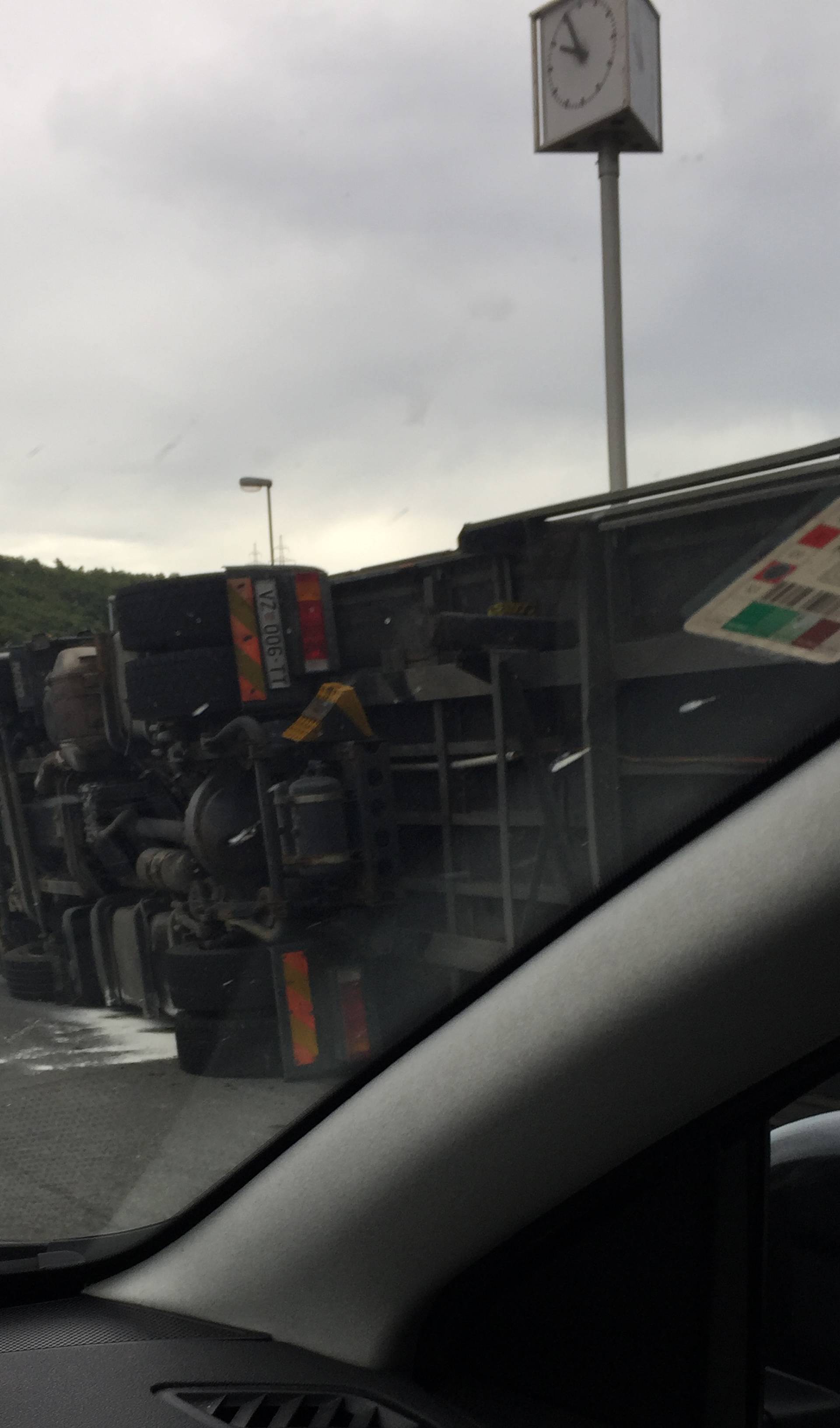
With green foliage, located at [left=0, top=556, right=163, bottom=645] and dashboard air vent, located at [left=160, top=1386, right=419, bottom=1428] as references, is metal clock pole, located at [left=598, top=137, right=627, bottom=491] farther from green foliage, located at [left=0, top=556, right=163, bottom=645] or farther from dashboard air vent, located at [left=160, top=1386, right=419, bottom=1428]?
dashboard air vent, located at [left=160, top=1386, right=419, bottom=1428]

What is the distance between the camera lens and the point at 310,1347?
1583 millimetres

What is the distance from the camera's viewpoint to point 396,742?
76.8 inches

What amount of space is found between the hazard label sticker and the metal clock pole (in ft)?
0.73

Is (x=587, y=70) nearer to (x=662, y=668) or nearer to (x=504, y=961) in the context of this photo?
(x=662, y=668)

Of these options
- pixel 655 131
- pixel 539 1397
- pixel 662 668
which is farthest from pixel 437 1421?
pixel 655 131

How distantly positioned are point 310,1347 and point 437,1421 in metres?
0.21

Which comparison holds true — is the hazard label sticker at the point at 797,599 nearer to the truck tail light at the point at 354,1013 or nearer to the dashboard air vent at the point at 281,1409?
the truck tail light at the point at 354,1013

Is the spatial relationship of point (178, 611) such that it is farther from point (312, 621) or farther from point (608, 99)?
point (608, 99)

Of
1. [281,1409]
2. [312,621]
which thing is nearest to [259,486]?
[312,621]

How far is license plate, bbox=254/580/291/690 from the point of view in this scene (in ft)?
5.79

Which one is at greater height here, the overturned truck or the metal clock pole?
the metal clock pole

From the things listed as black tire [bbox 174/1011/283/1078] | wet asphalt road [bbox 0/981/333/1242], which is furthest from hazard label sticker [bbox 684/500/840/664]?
black tire [bbox 174/1011/283/1078]

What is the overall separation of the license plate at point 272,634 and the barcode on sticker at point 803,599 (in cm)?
73

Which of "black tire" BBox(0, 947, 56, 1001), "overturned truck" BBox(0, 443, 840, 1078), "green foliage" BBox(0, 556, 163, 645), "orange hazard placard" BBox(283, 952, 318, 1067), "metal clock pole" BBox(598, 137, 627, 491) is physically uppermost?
"metal clock pole" BBox(598, 137, 627, 491)
